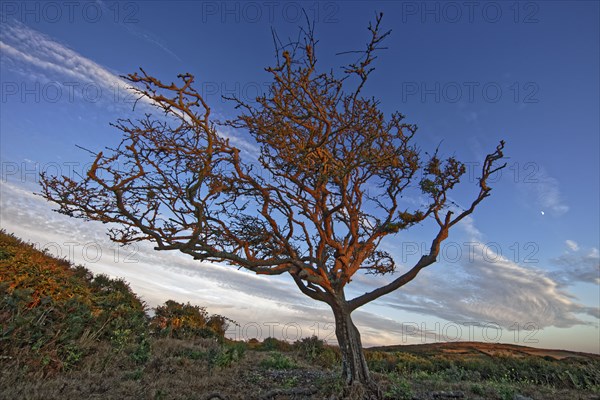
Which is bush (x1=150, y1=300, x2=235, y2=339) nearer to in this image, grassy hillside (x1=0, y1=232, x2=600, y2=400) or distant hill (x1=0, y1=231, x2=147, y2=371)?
grassy hillside (x1=0, y1=232, x2=600, y2=400)

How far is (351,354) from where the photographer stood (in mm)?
9422

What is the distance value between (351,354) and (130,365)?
19.8 ft

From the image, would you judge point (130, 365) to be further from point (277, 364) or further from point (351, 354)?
point (351, 354)

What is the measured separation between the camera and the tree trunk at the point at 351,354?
9102 millimetres

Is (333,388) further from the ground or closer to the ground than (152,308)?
closer to the ground

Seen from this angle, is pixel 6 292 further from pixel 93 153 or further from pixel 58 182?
pixel 93 153

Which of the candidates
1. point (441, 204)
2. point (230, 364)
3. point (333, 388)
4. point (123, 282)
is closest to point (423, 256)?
point (441, 204)

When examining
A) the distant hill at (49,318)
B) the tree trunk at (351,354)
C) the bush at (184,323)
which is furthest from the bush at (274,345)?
the tree trunk at (351,354)

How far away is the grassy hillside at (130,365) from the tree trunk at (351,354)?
41 centimetres

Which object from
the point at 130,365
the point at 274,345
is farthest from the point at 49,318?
the point at 274,345

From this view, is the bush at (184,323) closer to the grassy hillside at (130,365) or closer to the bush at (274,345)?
the grassy hillside at (130,365)

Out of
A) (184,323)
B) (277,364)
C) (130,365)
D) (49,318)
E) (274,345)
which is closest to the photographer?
(49,318)

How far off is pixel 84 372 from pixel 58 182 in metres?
4.43

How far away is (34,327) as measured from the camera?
8234mm
